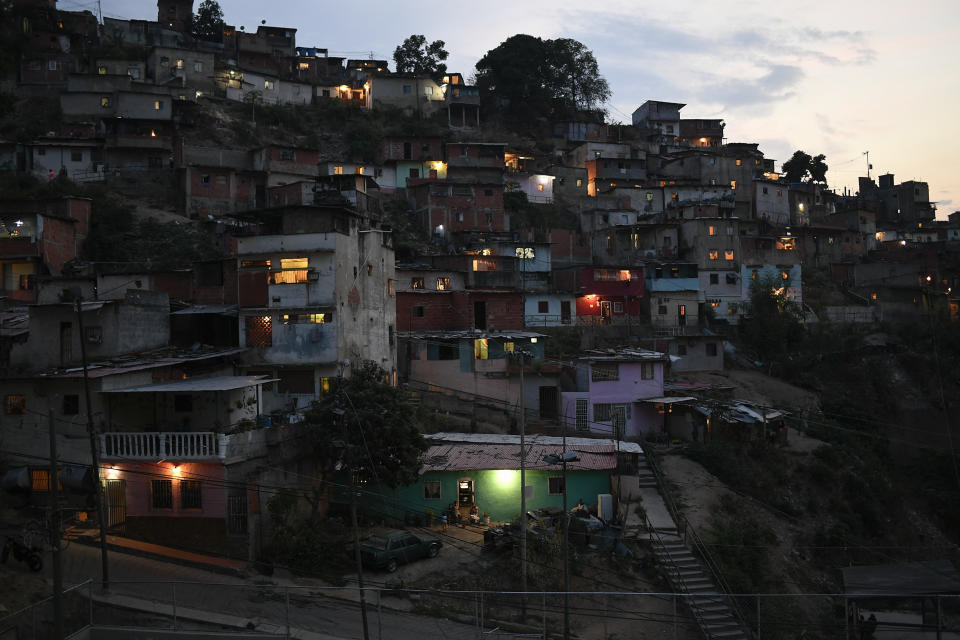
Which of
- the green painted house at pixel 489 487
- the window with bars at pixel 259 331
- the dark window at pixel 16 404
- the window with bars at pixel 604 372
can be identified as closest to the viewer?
the dark window at pixel 16 404

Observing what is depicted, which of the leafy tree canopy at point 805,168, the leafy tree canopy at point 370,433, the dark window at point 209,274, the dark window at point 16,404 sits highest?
the leafy tree canopy at point 805,168

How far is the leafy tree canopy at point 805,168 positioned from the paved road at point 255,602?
3320 inches

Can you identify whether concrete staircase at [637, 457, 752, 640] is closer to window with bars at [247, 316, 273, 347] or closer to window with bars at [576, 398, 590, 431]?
window with bars at [576, 398, 590, 431]

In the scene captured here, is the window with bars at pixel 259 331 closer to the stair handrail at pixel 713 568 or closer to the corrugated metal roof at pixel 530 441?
the corrugated metal roof at pixel 530 441

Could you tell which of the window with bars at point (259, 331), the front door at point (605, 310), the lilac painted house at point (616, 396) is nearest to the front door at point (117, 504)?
the window with bars at point (259, 331)

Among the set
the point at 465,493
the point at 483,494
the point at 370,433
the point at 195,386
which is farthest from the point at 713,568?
the point at 195,386

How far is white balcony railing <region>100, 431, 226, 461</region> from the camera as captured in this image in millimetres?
22000

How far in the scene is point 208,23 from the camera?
91.2 metres

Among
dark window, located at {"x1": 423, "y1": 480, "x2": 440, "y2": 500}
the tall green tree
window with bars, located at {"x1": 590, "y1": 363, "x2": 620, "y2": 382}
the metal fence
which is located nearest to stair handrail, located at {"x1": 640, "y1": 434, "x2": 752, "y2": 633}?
the metal fence

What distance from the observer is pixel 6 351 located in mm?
27984

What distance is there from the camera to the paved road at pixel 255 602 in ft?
62.5

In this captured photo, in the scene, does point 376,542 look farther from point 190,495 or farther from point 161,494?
point 161,494

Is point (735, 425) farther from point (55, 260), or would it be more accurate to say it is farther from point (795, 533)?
point (55, 260)

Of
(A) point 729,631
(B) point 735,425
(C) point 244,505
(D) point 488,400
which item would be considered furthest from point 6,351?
(B) point 735,425
